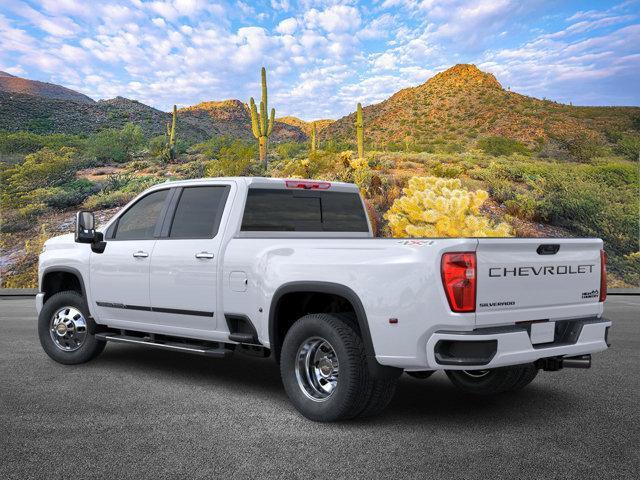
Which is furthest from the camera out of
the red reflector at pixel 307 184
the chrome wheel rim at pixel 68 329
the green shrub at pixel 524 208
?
the green shrub at pixel 524 208

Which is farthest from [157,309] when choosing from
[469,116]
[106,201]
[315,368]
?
[469,116]

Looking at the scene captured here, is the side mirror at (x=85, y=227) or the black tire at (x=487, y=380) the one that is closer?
the black tire at (x=487, y=380)

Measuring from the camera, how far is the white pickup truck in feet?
17.2

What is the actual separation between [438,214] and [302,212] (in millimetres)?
8162

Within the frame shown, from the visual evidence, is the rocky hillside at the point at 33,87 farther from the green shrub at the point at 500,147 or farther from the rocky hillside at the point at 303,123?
the green shrub at the point at 500,147

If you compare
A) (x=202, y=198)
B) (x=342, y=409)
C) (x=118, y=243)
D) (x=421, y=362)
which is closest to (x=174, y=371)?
(x=118, y=243)

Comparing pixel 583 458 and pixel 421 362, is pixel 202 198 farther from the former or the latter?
pixel 583 458

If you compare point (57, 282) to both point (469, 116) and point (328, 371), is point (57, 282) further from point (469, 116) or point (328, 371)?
point (469, 116)

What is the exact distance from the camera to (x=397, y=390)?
719cm

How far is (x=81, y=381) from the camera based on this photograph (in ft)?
25.0

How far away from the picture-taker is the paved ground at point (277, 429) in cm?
477

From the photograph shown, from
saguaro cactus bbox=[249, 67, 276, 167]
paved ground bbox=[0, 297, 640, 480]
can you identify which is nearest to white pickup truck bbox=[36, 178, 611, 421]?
paved ground bbox=[0, 297, 640, 480]

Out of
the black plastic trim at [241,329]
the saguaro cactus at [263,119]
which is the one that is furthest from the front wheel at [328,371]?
the saguaro cactus at [263,119]

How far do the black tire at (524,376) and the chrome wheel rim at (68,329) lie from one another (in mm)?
4836
